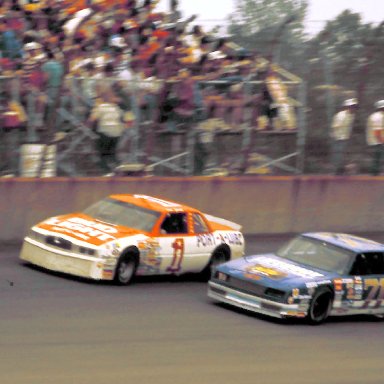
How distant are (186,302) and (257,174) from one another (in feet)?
18.3

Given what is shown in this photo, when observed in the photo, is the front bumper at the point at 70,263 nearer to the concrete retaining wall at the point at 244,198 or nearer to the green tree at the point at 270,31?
the concrete retaining wall at the point at 244,198

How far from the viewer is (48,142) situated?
1612 cm

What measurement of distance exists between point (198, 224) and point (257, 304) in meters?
2.89

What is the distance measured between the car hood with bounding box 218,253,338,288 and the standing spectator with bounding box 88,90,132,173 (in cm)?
417

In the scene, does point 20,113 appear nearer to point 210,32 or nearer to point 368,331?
point 210,32

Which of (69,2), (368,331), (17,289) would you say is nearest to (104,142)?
(69,2)

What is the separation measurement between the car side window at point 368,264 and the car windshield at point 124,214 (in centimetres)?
294

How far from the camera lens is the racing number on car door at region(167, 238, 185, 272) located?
47.7 ft

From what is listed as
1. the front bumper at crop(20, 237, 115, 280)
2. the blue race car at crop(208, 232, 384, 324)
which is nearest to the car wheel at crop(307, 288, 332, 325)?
the blue race car at crop(208, 232, 384, 324)

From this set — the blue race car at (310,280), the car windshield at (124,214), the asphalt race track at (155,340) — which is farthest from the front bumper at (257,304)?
the car windshield at (124,214)

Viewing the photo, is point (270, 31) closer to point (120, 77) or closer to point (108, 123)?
point (120, 77)

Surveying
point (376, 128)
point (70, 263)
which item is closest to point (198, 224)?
point (70, 263)

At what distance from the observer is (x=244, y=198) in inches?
730

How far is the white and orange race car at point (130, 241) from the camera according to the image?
1367cm
